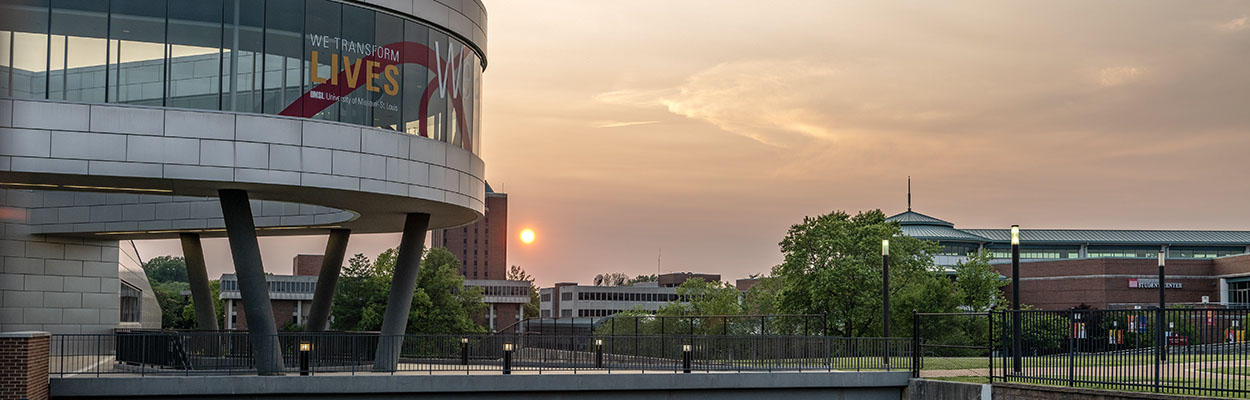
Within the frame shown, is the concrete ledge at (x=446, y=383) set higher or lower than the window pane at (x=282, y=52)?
Answer: lower

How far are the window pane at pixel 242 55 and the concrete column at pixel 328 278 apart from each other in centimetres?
1441

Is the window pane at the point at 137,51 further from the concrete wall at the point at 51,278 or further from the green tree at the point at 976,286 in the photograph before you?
the green tree at the point at 976,286

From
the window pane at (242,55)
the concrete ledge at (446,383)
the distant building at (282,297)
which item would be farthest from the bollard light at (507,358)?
the distant building at (282,297)

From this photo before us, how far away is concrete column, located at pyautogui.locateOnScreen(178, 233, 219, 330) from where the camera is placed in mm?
51375

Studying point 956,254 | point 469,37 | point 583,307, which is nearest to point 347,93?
point 469,37

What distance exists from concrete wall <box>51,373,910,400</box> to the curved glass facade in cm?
712

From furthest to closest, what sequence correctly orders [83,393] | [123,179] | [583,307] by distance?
1. [583,307]
2. [123,179]
3. [83,393]

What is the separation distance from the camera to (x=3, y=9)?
1227 inches

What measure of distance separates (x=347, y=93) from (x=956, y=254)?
405 ft

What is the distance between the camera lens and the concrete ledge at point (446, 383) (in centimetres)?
2875

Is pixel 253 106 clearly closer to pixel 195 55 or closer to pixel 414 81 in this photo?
pixel 195 55

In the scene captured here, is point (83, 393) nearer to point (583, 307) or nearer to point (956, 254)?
point (956, 254)

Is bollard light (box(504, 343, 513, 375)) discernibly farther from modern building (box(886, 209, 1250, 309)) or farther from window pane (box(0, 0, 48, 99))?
modern building (box(886, 209, 1250, 309))

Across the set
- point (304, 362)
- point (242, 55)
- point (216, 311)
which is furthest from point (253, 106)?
point (216, 311)
